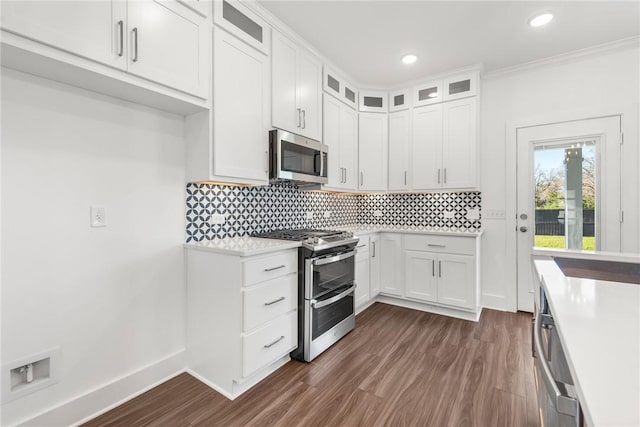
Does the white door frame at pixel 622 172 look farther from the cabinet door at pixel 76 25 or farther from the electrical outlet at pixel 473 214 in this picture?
the cabinet door at pixel 76 25

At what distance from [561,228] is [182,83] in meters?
3.54

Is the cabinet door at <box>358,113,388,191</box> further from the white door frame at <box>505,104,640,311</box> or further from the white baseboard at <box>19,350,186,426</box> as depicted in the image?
the white baseboard at <box>19,350,186,426</box>

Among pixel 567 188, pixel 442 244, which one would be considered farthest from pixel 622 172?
pixel 442 244

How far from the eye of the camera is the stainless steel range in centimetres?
212

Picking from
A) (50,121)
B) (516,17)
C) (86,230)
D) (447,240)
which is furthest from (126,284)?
(516,17)

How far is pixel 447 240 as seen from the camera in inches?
118

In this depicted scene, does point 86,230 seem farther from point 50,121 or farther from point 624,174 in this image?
point 624,174

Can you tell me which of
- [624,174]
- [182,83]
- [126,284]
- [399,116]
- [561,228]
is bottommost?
[126,284]

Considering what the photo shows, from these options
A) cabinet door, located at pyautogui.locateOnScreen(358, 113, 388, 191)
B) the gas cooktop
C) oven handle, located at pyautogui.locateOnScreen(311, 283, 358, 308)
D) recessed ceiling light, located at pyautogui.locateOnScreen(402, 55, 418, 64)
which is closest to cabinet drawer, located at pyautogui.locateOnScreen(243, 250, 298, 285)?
the gas cooktop

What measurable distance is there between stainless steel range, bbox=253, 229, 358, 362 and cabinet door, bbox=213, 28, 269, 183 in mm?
631

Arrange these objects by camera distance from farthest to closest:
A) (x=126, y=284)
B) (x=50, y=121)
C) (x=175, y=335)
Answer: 1. (x=175, y=335)
2. (x=126, y=284)
3. (x=50, y=121)

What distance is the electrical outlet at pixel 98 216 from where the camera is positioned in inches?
64.2

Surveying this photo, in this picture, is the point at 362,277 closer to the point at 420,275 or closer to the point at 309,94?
the point at 420,275

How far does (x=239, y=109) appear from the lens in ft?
6.66
